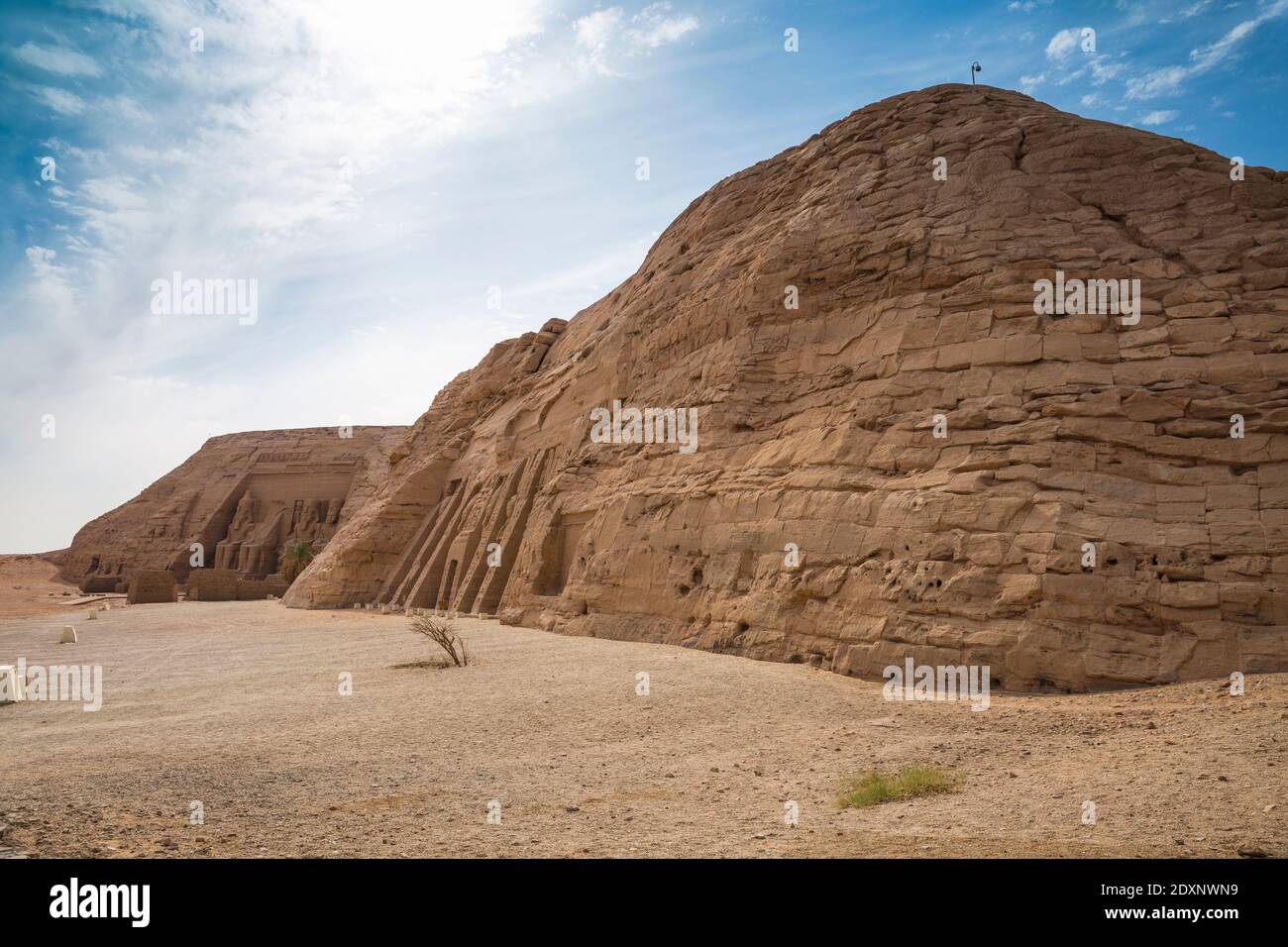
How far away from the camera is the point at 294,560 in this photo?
41.1 metres

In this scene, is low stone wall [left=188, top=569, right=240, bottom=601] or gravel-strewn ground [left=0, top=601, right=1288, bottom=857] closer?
gravel-strewn ground [left=0, top=601, right=1288, bottom=857]

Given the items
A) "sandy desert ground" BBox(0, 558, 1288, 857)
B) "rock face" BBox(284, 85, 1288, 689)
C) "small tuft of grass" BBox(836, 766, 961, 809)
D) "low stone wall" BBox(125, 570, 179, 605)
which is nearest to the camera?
"sandy desert ground" BBox(0, 558, 1288, 857)

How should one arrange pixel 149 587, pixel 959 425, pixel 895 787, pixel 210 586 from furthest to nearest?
1. pixel 210 586
2. pixel 149 587
3. pixel 959 425
4. pixel 895 787

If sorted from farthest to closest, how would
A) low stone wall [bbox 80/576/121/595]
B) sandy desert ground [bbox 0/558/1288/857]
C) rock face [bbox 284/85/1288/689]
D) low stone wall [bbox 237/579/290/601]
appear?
low stone wall [bbox 80/576/121/595] → low stone wall [bbox 237/579/290/601] → rock face [bbox 284/85/1288/689] → sandy desert ground [bbox 0/558/1288/857]

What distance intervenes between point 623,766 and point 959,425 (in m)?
6.79

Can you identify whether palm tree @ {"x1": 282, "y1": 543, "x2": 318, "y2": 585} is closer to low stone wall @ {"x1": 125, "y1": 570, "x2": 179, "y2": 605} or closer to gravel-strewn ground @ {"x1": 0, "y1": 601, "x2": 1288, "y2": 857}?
low stone wall @ {"x1": 125, "y1": 570, "x2": 179, "y2": 605}

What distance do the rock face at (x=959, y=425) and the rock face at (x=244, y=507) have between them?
39.0m

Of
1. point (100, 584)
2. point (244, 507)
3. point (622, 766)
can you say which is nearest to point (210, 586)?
point (100, 584)

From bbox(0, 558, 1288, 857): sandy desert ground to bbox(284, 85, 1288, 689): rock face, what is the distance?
100cm

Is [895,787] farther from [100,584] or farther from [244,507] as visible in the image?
[244,507]

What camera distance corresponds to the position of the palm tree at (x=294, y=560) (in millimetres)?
40656

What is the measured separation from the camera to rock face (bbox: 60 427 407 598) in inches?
2087

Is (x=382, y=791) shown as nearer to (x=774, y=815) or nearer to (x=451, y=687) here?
(x=774, y=815)

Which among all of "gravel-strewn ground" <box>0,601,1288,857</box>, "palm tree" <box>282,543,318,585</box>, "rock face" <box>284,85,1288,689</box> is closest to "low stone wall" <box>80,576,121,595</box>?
"palm tree" <box>282,543,318,585</box>
